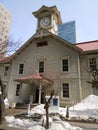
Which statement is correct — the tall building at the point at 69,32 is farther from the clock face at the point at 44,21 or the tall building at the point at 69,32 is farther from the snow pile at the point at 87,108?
the snow pile at the point at 87,108

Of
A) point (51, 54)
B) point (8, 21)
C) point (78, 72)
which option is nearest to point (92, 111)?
point (78, 72)

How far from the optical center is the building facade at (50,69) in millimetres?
16812

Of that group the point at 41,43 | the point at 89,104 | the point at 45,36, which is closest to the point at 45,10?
the point at 45,36

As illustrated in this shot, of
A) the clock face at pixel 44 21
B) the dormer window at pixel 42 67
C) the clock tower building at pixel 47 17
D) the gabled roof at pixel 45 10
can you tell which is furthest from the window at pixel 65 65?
the gabled roof at pixel 45 10

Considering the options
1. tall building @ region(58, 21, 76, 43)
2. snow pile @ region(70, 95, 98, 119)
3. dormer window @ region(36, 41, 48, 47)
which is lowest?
snow pile @ region(70, 95, 98, 119)

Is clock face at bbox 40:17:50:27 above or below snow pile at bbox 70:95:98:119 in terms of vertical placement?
above

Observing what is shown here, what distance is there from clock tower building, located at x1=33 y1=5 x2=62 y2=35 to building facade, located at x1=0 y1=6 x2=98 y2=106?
0.97 meters

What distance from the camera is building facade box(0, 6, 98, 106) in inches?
662

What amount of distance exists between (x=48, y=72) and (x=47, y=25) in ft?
33.3

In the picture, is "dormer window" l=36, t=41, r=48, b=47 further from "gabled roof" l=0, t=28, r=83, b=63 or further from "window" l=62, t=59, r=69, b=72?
"window" l=62, t=59, r=69, b=72

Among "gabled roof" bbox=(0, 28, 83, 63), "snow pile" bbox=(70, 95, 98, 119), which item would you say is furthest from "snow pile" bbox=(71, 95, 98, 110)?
"gabled roof" bbox=(0, 28, 83, 63)

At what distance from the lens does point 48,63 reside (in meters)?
19.3

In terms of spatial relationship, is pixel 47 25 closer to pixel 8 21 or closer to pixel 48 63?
pixel 48 63

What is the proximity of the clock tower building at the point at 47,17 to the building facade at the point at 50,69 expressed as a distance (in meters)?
0.97
